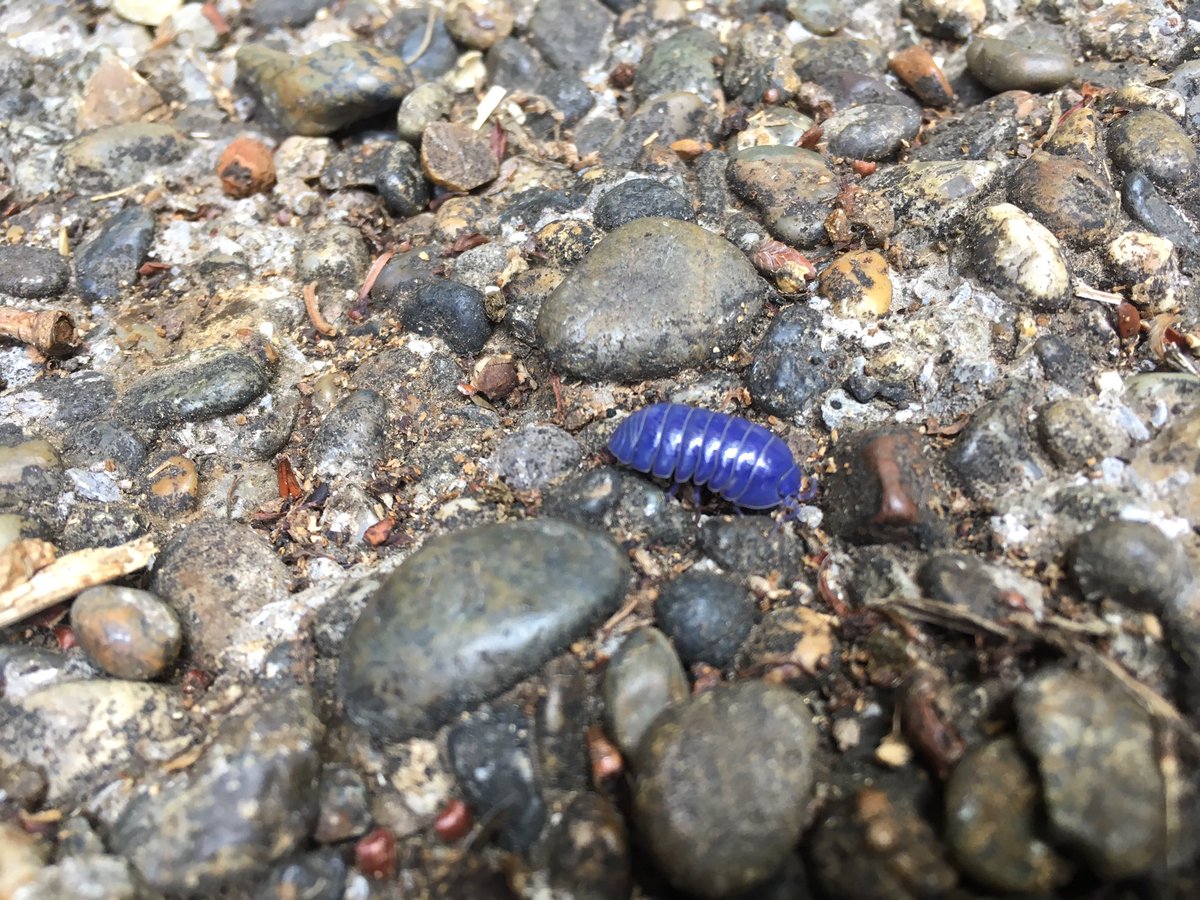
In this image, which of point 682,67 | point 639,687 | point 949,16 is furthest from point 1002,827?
point 949,16

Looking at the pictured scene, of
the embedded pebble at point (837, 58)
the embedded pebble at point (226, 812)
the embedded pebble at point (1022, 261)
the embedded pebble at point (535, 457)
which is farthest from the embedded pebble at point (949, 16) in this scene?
the embedded pebble at point (226, 812)

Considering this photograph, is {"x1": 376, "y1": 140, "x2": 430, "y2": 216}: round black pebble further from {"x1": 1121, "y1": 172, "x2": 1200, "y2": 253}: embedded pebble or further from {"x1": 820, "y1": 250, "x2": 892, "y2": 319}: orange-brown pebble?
{"x1": 1121, "y1": 172, "x2": 1200, "y2": 253}: embedded pebble

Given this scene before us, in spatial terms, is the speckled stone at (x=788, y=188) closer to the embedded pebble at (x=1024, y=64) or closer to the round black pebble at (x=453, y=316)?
the embedded pebble at (x=1024, y=64)

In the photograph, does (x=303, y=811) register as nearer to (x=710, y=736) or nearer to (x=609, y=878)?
(x=609, y=878)

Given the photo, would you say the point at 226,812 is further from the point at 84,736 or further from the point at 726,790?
the point at 726,790

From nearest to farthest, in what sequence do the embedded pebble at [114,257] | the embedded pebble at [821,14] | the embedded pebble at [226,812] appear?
1. the embedded pebble at [226,812]
2. the embedded pebble at [114,257]
3. the embedded pebble at [821,14]

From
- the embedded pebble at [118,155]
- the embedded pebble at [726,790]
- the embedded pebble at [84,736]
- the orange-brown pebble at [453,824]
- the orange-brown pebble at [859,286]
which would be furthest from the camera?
the embedded pebble at [118,155]
